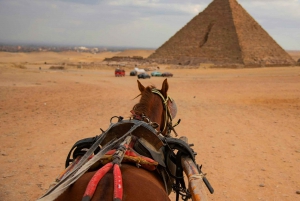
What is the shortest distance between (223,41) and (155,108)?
7695 centimetres

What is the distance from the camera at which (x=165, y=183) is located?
8.84ft

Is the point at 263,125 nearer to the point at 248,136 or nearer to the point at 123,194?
the point at 248,136

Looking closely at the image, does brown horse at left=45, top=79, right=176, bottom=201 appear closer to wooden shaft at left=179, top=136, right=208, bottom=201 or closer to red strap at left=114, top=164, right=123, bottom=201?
red strap at left=114, top=164, right=123, bottom=201

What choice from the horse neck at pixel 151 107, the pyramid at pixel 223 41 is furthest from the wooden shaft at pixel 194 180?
the pyramid at pixel 223 41

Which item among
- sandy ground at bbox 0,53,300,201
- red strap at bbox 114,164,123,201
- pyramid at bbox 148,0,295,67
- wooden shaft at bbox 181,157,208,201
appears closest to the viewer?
red strap at bbox 114,164,123,201

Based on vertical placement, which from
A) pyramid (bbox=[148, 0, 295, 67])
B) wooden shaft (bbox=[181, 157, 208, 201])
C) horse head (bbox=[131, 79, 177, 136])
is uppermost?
pyramid (bbox=[148, 0, 295, 67])

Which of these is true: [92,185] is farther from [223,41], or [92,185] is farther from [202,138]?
[223,41]

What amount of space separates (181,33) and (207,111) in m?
76.6

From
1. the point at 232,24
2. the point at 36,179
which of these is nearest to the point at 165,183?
the point at 36,179

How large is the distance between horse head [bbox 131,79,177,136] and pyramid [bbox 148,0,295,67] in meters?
56.5

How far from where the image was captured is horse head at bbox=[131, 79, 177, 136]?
9.96 feet

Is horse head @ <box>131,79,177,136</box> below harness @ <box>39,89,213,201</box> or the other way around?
the other way around

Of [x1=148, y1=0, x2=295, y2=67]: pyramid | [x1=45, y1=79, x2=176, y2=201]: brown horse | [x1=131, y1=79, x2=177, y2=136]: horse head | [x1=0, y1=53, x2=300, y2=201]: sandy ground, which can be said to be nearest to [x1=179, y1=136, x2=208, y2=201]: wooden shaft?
[x1=45, y1=79, x2=176, y2=201]: brown horse

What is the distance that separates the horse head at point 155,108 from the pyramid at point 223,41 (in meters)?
56.5
